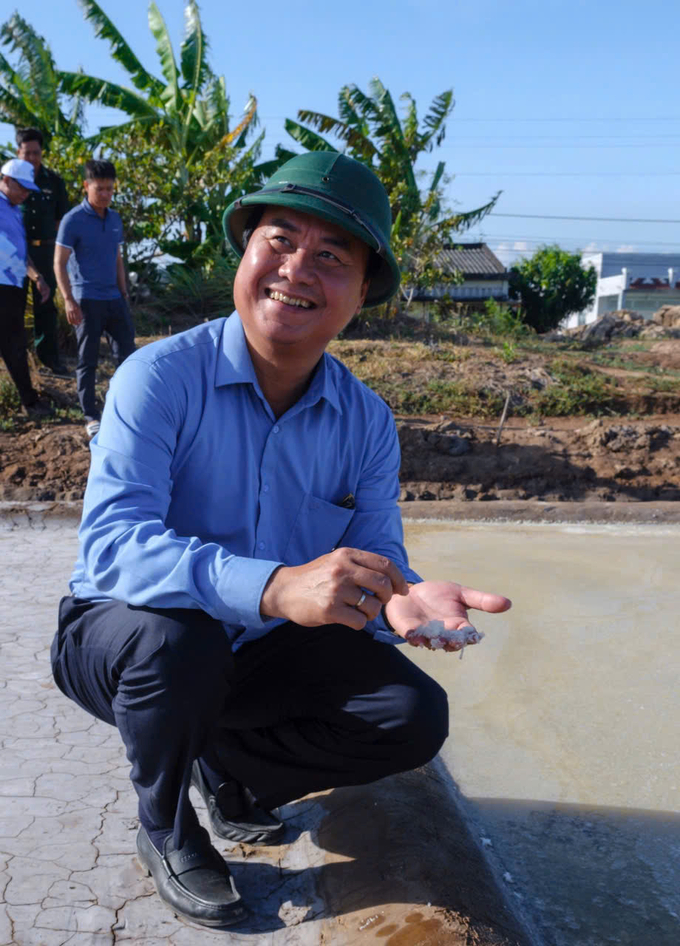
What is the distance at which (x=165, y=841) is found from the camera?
6.54ft

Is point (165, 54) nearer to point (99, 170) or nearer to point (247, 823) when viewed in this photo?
point (99, 170)

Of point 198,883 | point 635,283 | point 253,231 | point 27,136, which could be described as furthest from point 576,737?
point 635,283

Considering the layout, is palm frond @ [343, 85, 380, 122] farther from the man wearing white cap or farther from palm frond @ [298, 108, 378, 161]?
the man wearing white cap

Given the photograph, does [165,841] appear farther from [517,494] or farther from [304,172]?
[517,494]

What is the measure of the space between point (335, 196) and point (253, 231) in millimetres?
319

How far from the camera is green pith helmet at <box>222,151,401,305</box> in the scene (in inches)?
82.0

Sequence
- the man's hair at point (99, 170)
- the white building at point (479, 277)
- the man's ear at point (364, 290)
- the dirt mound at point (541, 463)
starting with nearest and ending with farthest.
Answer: the man's ear at point (364, 290), the man's hair at point (99, 170), the dirt mound at point (541, 463), the white building at point (479, 277)

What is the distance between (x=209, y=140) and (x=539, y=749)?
13419 millimetres

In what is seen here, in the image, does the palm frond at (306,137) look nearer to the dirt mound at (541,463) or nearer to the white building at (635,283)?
the dirt mound at (541,463)

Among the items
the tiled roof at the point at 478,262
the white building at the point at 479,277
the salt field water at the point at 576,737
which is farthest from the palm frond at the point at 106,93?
the tiled roof at the point at 478,262

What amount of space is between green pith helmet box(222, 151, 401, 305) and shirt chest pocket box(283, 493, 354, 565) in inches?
25.2

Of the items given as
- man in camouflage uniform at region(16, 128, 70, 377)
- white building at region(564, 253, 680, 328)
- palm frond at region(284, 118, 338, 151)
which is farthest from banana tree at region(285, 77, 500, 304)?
white building at region(564, 253, 680, 328)

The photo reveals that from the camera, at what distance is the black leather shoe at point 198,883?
1.92 metres

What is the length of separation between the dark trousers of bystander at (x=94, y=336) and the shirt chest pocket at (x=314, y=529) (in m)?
4.64
